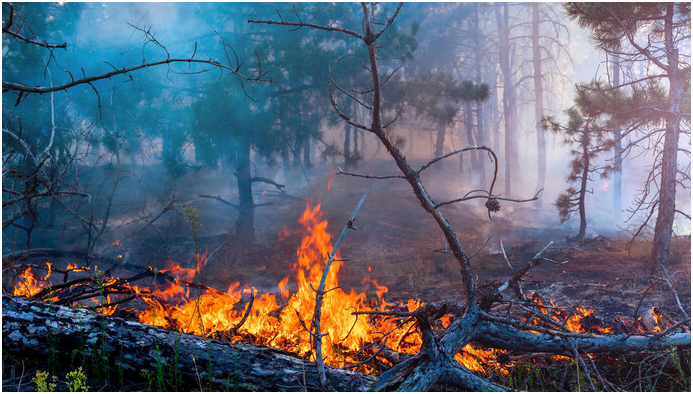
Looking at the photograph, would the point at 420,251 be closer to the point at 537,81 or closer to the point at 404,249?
the point at 404,249

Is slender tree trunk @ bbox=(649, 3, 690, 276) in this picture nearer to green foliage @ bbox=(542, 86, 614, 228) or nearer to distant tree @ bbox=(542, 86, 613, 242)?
green foliage @ bbox=(542, 86, 614, 228)

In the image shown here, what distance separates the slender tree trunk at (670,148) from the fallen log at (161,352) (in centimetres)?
665

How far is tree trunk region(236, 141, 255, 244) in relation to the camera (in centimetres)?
1249

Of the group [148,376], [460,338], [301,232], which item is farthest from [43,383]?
[301,232]

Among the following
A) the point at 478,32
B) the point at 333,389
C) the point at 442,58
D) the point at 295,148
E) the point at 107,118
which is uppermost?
the point at 478,32

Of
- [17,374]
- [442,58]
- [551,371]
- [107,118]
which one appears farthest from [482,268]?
[442,58]

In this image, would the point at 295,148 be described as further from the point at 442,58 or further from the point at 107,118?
the point at 442,58

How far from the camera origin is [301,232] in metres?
13.5

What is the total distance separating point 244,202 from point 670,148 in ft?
33.8

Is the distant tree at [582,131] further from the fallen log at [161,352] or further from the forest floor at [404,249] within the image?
the fallen log at [161,352]

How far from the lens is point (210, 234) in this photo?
1322 cm

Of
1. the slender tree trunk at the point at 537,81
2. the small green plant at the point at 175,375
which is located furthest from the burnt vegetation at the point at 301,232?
the slender tree trunk at the point at 537,81

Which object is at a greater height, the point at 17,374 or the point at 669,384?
the point at 17,374

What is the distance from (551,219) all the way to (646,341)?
15.7m
